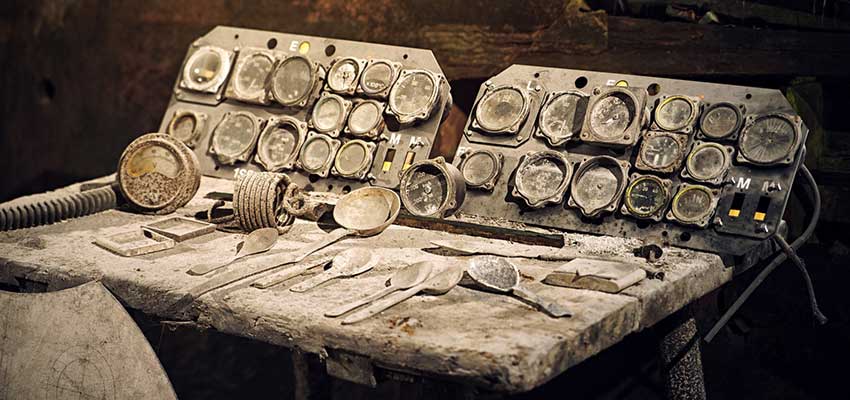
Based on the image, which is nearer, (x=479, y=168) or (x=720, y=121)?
(x=720, y=121)

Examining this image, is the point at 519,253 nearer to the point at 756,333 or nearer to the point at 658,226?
the point at 658,226

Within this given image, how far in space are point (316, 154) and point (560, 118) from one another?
1328 mm

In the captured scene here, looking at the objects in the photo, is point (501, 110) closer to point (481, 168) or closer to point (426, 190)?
point (481, 168)

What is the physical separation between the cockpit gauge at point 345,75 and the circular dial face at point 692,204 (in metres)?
→ 1.89

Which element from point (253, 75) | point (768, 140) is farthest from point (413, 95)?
point (768, 140)

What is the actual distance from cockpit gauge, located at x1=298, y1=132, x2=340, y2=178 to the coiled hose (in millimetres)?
997

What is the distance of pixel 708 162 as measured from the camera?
458 cm

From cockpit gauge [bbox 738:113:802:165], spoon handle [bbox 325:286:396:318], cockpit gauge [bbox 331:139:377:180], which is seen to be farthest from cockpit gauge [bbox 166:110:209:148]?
cockpit gauge [bbox 738:113:802:165]

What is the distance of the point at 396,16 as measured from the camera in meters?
6.53

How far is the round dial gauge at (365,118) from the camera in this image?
206 inches

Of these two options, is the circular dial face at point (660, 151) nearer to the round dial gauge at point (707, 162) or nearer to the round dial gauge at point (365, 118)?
the round dial gauge at point (707, 162)

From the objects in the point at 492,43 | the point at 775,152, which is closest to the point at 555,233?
the point at 775,152

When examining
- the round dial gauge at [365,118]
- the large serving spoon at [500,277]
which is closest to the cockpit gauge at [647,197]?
the large serving spoon at [500,277]

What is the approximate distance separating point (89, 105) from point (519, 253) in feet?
16.4
